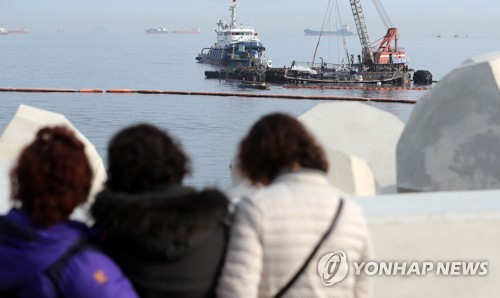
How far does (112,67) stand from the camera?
3516 inches

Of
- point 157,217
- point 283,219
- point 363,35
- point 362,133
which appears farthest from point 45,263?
point 363,35

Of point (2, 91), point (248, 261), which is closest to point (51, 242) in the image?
point (248, 261)

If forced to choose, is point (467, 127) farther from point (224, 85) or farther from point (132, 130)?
point (224, 85)

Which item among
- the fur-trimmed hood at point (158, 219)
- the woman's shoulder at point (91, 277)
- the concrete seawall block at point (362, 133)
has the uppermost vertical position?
the fur-trimmed hood at point (158, 219)

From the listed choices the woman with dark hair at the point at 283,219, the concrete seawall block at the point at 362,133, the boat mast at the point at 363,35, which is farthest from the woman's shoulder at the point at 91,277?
the boat mast at the point at 363,35

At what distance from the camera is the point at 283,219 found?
298cm

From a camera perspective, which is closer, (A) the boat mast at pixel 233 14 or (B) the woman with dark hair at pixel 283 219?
(B) the woman with dark hair at pixel 283 219

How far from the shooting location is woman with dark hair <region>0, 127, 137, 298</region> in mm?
2727

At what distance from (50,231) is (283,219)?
0.74 meters

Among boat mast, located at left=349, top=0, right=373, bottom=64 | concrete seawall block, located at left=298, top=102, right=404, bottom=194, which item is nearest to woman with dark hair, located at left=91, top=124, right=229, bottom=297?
concrete seawall block, located at left=298, top=102, right=404, bottom=194

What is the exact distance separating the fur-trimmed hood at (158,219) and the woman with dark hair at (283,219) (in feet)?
0.46

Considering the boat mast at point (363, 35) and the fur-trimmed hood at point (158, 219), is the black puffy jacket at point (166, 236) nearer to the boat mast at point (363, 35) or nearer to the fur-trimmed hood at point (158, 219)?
the fur-trimmed hood at point (158, 219)

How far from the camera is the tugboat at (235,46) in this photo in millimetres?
81312

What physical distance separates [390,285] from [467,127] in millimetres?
3229
